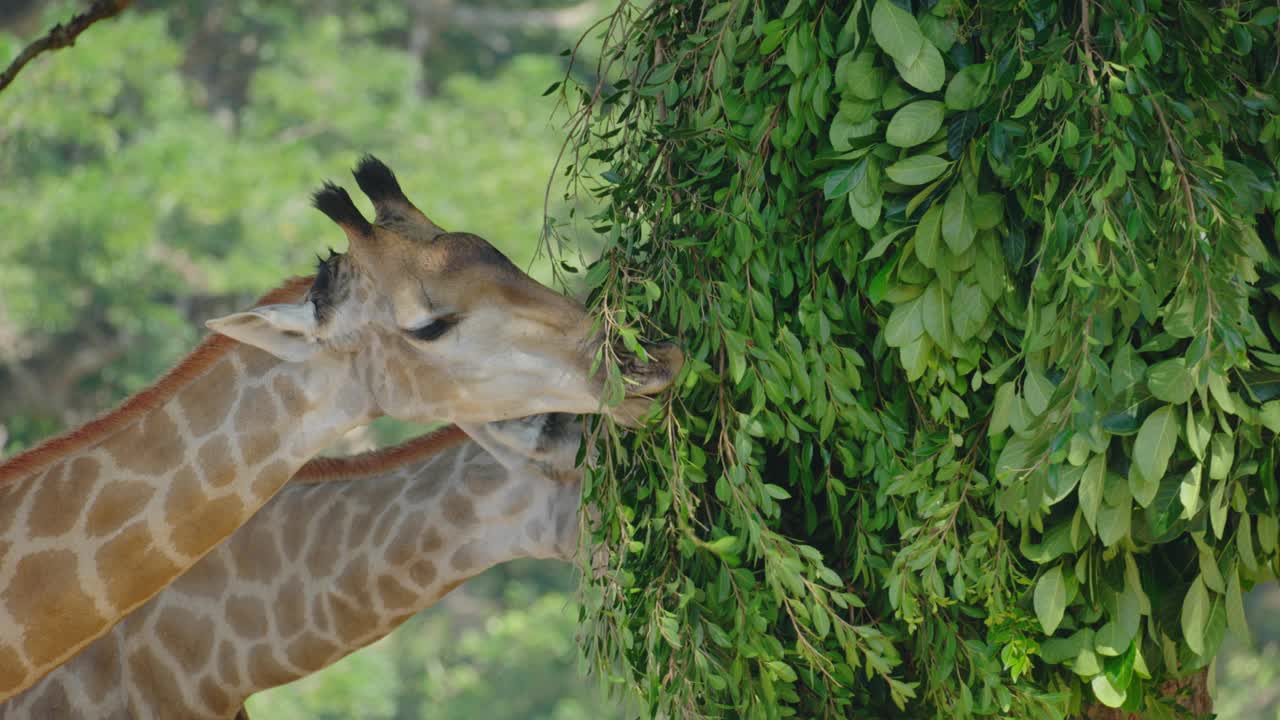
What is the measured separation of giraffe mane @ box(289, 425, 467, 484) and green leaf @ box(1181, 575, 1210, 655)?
175 cm

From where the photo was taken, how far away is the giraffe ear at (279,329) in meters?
2.57

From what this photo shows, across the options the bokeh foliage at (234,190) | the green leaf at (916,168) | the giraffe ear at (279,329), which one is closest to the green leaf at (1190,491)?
the green leaf at (916,168)

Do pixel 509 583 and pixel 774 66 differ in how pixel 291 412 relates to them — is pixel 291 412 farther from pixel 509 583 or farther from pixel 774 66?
pixel 509 583

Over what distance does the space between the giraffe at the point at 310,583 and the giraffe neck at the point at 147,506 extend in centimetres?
57

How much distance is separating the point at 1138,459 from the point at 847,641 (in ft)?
1.85

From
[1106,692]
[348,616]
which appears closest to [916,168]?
[1106,692]

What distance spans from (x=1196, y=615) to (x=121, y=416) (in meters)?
1.97

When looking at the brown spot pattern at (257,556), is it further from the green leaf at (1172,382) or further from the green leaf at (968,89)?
the green leaf at (1172,382)

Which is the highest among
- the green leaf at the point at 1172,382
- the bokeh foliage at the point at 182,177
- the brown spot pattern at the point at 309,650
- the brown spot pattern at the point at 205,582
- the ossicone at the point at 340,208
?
the bokeh foliage at the point at 182,177

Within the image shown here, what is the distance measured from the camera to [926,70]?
A: 2.12 m

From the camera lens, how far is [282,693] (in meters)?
10.1

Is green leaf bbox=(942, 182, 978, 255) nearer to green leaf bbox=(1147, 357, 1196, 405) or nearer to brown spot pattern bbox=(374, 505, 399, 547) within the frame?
green leaf bbox=(1147, 357, 1196, 405)

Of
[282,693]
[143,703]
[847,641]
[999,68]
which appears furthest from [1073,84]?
[282,693]

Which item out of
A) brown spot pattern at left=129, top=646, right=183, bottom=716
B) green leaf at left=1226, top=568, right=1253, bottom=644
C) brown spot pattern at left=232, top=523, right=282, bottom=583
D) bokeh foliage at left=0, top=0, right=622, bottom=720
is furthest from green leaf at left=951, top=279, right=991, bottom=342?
bokeh foliage at left=0, top=0, right=622, bottom=720
